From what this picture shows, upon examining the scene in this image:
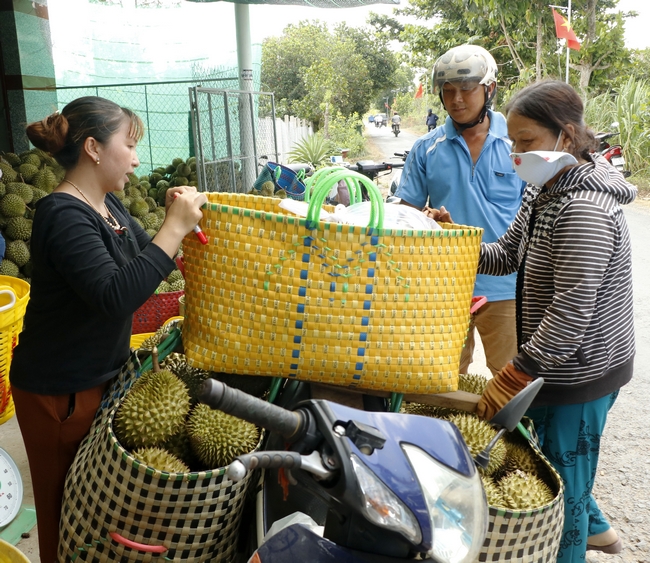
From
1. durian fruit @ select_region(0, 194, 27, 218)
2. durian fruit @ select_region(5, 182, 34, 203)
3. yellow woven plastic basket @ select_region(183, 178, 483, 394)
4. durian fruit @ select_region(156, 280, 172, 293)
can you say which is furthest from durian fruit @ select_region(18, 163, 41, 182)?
yellow woven plastic basket @ select_region(183, 178, 483, 394)

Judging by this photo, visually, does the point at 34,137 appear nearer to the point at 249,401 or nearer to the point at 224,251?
the point at 224,251

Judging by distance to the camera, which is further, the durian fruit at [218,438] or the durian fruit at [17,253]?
the durian fruit at [17,253]

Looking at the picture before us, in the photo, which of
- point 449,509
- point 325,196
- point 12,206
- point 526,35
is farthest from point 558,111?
point 526,35

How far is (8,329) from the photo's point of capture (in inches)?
113

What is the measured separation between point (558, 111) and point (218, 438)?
1.27 m

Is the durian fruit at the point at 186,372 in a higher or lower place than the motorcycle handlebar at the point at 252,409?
lower

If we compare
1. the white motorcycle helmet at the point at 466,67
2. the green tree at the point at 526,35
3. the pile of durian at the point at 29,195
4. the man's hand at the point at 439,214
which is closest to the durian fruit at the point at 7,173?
the pile of durian at the point at 29,195

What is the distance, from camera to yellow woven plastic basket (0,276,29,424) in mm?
2766

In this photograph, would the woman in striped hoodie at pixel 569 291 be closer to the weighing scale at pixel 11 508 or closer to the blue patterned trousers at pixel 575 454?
the blue patterned trousers at pixel 575 454

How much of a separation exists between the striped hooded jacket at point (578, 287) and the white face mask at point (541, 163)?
0.03 metres

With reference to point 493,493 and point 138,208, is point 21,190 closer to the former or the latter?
point 138,208

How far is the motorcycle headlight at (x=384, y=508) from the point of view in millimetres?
819

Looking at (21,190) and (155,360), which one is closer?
(155,360)

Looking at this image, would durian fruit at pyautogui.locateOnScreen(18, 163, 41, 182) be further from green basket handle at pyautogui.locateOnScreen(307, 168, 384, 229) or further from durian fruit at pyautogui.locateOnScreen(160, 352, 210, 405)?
green basket handle at pyautogui.locateOnScreen(307, 168, 384, 229)
